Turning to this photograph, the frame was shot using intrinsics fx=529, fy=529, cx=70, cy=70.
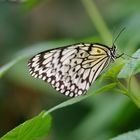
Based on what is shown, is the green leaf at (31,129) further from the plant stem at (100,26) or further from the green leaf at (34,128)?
the plant stem at (100,26)

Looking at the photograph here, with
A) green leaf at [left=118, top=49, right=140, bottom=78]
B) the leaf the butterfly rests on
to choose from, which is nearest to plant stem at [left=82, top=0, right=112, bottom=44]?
the leaf the butterfly rests on

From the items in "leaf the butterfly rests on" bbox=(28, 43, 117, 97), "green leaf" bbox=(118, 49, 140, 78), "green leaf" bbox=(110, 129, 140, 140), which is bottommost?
"green leaf" bbox=(110, 129, 140, 140)

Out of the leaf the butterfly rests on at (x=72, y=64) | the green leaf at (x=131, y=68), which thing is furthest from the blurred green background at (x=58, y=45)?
the green leaf at (x=131, y=68)

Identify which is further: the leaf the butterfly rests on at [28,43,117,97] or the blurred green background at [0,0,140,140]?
the blurred green background at [0,0,140,140]

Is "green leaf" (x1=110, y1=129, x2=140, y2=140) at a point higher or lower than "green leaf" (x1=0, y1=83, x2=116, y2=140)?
lower

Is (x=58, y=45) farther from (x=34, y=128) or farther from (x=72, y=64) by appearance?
(x=34, y=128)

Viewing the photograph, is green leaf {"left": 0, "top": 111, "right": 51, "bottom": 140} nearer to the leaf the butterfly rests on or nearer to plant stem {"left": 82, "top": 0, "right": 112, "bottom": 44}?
the leaf the butterfly rests on
